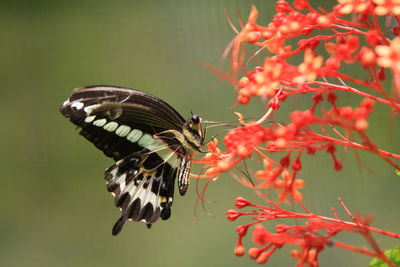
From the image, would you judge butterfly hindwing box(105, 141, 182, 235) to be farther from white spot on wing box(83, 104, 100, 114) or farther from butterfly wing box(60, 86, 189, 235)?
white spot on wing box(83, 104, 100, 114)

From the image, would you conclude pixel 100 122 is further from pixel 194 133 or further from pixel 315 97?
pixel 315 97

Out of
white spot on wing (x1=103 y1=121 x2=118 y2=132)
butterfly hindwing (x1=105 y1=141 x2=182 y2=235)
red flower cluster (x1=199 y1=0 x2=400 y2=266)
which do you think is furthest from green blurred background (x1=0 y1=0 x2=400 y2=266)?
red flower cluster (x1=199 y1=0 x2=400 y2=266)

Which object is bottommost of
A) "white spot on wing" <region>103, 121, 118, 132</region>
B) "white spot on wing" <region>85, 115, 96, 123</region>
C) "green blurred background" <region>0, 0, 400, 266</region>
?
"green blurred background" <region>0, 0, 400, 266</region>

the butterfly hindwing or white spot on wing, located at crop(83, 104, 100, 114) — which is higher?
white spot on wing, located at crop(83, 104, 100, 114)

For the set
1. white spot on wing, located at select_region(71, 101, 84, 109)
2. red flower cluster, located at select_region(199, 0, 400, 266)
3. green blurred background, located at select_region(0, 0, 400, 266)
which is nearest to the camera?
red flower cluster, located at select_region(199, 0, 400, 266)

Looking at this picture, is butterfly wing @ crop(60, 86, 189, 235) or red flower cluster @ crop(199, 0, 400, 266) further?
butterfly wing @ crop(60, 86, 189, 235)

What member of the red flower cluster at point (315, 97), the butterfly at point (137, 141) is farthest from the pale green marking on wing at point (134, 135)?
the red flower cluster at point (315, 97)

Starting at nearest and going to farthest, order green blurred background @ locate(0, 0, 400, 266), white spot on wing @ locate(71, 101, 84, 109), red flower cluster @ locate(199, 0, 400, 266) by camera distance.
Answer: red flower cluster @ locate(199, 0, 400, 266), white spot on wing @ locate(71, 101, 84, 109), green blurred background @ locate(0, 0, 400, 266)

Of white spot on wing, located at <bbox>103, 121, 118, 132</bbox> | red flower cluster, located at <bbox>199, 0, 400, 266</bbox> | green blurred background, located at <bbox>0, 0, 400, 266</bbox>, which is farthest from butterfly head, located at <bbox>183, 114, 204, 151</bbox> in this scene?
green blurred background, located at <bbox>0, 0, 400, 266</bbox>

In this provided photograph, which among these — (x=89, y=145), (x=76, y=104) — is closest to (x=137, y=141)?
(x=76, y=104)
